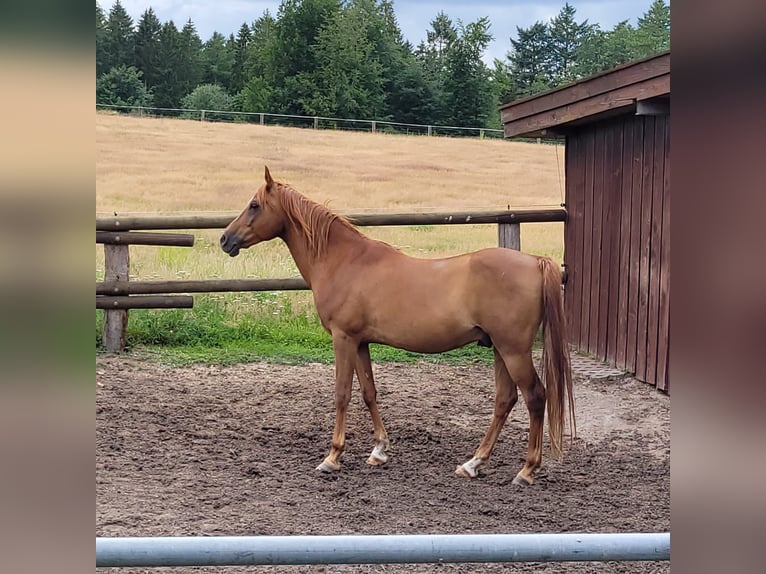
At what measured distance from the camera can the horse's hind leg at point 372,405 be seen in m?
4.20

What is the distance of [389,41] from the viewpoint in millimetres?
24547

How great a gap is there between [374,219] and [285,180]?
10287mm

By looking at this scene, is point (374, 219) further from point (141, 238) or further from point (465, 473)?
point (465, 473)

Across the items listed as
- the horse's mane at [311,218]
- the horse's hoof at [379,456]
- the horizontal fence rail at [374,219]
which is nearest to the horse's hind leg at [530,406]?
the horse's hoof at [379,456]

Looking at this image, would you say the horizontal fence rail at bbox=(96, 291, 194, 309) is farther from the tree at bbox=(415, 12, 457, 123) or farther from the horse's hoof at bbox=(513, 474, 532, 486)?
the tree at bbox=(415, 12, 457, 123)

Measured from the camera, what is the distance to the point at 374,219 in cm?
680

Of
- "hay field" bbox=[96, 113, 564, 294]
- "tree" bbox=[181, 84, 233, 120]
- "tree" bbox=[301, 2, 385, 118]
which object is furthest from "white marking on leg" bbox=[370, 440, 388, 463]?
"tree" bbox=[181, 84, 233, 120]

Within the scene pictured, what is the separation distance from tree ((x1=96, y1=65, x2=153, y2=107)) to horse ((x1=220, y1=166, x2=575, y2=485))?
19.8m

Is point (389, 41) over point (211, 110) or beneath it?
over

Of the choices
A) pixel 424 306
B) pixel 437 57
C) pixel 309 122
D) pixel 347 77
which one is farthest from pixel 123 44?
pixel 424 306

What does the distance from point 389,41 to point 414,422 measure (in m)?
21.4

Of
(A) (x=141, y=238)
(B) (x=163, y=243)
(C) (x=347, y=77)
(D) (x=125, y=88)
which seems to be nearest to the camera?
(A) (x=141, y=238)
